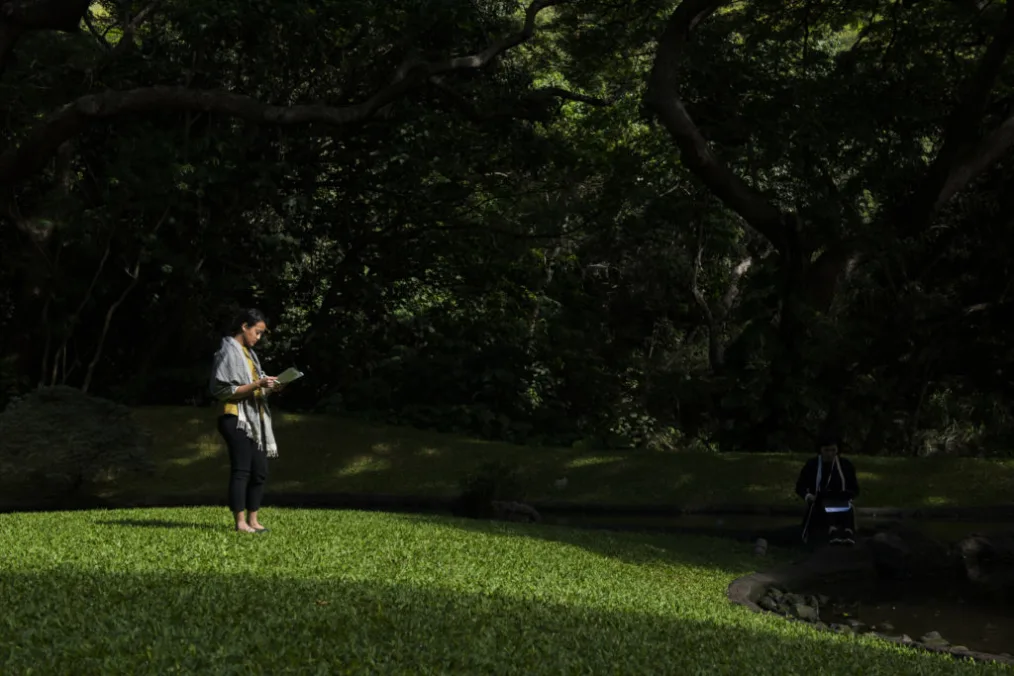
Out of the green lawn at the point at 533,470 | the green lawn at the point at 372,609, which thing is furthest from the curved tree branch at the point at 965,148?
the green lawn at the point at 372,609

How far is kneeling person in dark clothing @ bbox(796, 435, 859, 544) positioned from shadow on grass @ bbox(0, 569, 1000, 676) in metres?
4.67

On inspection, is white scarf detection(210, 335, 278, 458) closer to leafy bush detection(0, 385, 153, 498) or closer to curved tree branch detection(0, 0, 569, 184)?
leafy bush detection(0, 385, 153, 498)

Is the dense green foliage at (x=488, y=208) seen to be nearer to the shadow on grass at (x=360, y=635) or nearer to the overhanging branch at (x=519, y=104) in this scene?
the overhanging branch at (x=519, y=104)

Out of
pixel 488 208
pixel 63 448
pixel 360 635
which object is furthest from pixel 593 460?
pixel 360 635

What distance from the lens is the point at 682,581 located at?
1088cm

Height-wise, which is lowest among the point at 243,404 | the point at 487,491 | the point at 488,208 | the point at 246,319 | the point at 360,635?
the point at 360,635

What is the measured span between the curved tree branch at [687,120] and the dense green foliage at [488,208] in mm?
98

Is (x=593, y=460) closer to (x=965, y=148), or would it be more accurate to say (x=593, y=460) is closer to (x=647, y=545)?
(x=647, y=545)

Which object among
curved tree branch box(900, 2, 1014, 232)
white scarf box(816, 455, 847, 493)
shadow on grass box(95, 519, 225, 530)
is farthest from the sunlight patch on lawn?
shadow on grass box(95, 519, 225, 530)

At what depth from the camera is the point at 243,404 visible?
10.8 metres

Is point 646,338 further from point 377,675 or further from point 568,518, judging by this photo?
point 377,675

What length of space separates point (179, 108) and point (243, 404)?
418 inches

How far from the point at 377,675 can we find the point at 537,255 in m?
19.6

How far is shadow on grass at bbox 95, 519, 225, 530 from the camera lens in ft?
38.0
